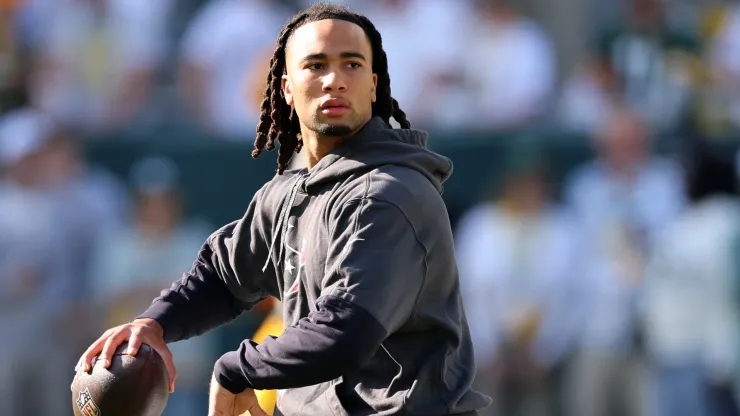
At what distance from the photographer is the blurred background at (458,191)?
354 inches

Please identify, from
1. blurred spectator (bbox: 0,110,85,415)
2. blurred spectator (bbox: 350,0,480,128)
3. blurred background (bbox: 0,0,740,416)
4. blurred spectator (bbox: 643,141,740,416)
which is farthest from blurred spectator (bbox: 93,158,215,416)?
blurred spectator (bbox: 643,141,740,416)

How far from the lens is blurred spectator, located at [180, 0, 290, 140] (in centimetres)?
933

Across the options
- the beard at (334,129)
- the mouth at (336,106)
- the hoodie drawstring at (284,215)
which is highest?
the mouth at (336,106)

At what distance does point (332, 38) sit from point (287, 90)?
1.01 ft

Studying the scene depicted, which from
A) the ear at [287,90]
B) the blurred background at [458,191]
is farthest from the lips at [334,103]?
the blurred background at [458,191]

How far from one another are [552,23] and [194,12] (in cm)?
267

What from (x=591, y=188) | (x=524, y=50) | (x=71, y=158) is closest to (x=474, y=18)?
(x=524, y=50)

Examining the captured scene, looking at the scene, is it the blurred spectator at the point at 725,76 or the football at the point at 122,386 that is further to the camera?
the blurred spectator at the point at 725,76

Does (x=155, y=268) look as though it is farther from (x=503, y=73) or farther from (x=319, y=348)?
(x=319, y=348)

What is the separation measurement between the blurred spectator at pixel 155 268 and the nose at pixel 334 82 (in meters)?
5.42

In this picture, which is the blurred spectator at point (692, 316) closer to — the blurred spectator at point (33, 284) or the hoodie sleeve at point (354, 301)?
the blurred spectator at point (33, 284)

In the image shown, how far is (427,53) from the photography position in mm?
9438

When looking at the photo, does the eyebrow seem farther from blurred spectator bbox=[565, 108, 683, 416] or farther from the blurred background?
blurred spectator bbox=[565, 108, 683, 416]

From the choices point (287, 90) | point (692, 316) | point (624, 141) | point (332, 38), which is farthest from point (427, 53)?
point (332, 38)
